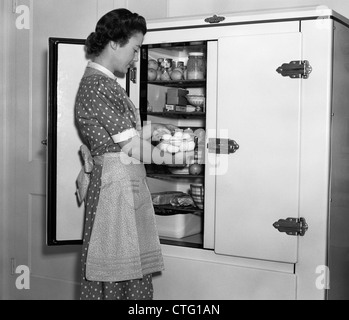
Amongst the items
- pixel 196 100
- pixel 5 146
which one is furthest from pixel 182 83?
pixel 5 146

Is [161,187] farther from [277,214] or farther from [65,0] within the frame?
[65,0]

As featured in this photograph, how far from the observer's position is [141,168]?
2.20 m

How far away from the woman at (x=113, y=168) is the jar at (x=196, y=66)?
2.10ft

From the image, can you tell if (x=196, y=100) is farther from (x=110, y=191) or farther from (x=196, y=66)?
(x=110, y=191)

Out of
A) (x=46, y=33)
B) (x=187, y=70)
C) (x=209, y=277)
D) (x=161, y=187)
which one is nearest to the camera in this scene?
(x=209, y=277)

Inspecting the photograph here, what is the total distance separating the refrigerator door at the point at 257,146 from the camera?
237 centimetres

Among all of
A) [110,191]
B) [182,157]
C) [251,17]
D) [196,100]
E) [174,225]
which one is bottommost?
[174,225]

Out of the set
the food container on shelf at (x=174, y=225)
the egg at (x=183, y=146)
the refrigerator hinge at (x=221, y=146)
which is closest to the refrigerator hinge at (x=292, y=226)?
the refrigerator hinge at (x=221, y=146)

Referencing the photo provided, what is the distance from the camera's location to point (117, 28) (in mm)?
2139

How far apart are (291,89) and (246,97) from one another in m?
0.19

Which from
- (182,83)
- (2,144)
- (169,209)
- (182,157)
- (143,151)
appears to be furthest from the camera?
(2,144)

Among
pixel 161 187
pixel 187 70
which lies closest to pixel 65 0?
pixel 187 70

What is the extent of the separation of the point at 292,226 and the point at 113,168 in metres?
0.77
